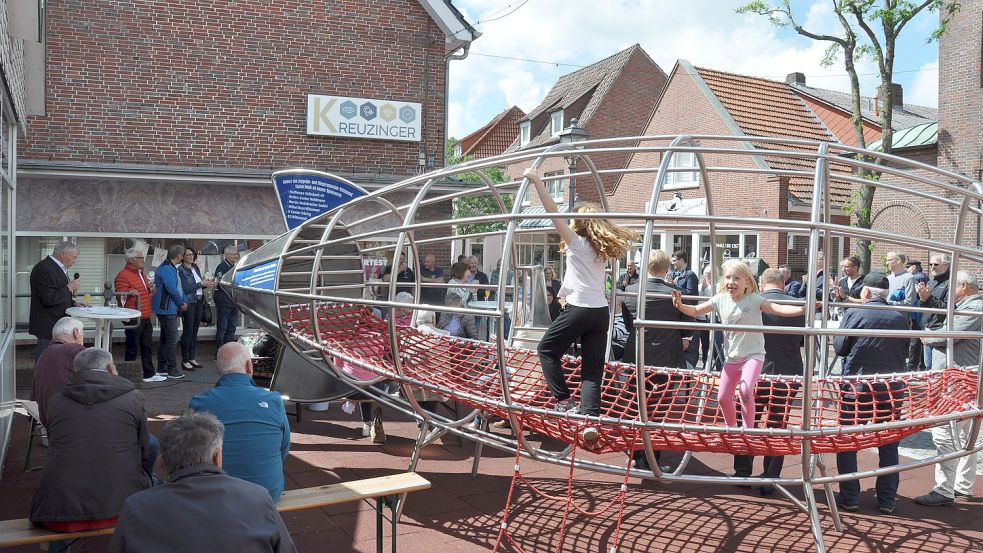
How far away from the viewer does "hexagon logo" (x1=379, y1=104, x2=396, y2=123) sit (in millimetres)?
12608

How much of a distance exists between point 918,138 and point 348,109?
13.4m

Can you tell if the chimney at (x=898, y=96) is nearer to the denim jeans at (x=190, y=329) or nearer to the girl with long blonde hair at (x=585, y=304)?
the denim jeans at (x=190, y=329)

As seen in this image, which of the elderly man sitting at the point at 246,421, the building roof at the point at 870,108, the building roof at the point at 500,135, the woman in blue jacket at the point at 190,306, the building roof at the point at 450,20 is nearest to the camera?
the elderly man sitting at the point at 246,421

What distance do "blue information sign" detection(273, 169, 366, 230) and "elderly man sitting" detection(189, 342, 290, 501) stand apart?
2.33m

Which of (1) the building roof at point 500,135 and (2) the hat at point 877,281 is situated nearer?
(2) the hat at point 877,281

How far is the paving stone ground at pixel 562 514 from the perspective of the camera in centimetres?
454

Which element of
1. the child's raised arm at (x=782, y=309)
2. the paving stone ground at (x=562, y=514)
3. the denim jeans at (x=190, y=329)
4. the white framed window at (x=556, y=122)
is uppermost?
the white framed window at (x=556, y=122)

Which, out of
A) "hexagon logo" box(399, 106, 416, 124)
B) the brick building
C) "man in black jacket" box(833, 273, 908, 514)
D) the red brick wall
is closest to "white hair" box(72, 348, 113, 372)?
"man in black jacket" box(833, 273, 908, 514)

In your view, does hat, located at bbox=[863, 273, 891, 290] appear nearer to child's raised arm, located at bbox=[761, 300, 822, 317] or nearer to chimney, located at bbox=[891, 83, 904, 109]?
child's raised arm, located at bbox=[761, 300, 822, 317]

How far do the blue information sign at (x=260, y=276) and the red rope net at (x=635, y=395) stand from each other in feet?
1.01

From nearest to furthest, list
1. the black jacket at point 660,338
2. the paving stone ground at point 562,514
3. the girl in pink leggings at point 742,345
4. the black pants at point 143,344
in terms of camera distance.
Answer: the girl in pink leggings at point 742,345, the paving stone ground at point 562,514, the black jacket at point 660,338, the black pants at point 143,344

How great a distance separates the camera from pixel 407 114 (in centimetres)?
1275

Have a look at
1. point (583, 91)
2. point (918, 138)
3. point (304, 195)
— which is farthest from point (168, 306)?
point (583, 91)

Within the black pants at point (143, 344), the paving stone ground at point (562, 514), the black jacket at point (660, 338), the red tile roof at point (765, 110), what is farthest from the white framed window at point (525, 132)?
the black jacket at point (660, 338)
